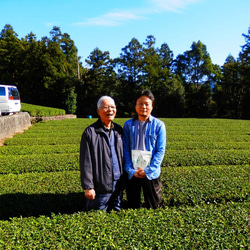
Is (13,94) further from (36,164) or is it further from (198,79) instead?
→ (198,79)

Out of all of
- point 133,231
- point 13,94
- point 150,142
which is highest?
point 13,94

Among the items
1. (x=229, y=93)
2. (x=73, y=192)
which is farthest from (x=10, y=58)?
(x=73, y=192)

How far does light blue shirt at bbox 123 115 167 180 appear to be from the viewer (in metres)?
3.71

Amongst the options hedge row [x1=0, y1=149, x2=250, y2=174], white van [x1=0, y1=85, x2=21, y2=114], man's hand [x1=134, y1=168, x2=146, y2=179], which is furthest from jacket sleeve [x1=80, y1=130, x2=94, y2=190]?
white van [x1=0, y1=85, x2=21, y2=114]

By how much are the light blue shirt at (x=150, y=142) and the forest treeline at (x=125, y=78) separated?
33573 millimetres

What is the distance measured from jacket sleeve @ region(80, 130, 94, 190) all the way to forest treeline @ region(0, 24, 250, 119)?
3391cm

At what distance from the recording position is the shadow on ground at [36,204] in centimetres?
460

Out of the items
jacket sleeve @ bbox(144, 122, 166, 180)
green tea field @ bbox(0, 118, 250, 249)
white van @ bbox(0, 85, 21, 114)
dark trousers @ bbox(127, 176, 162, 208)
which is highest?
white van @ bbox(0, 85, 21, 114)

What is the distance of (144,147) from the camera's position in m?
3.75

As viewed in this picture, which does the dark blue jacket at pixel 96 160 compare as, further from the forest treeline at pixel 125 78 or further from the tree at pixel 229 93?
the tree at pixel 229 93

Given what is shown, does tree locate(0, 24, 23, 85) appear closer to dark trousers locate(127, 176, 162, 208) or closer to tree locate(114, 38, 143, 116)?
tree locate(114, 38, 143, 116)

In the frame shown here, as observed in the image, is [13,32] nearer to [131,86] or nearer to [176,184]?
[131,86]

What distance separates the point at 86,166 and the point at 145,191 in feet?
3.52

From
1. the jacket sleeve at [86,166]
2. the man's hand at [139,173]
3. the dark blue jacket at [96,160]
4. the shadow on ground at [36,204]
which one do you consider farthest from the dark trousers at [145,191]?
the shadow on ground at [36,204]
